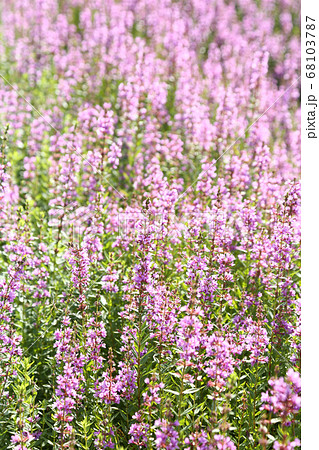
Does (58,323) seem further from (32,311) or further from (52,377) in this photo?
(52,377)

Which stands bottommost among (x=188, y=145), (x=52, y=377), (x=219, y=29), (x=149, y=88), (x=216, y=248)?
(x=52, y=377)

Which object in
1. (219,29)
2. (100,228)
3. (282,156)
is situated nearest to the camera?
(100,228)

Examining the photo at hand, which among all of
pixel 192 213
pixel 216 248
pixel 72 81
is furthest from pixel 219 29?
pixel 216 248

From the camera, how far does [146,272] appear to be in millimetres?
4227

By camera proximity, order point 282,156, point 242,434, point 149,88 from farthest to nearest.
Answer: point 149,88 → point 282,156 → point 242,434

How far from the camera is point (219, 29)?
14297 millimetres

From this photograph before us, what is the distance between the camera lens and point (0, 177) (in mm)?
4773

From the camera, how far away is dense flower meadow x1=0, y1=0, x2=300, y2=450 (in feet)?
13.1

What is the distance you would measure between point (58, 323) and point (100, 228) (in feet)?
3.47

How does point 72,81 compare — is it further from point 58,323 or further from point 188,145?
point 58,323

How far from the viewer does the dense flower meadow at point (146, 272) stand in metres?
3.98

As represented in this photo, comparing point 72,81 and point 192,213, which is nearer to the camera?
point 192,213
